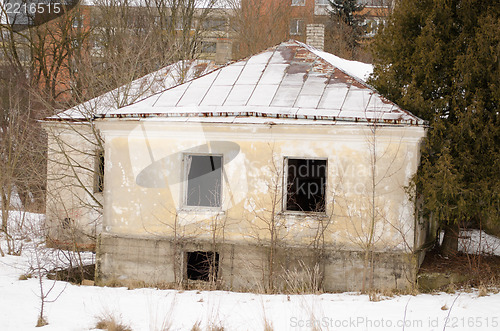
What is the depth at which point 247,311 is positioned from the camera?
28.8ft

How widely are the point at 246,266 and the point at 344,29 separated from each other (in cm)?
2592

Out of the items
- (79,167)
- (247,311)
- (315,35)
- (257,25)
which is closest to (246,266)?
A: (247,311)

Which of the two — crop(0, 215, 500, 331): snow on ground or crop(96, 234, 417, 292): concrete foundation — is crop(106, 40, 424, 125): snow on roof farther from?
crop(0, 215, 500, 331): snow on ground

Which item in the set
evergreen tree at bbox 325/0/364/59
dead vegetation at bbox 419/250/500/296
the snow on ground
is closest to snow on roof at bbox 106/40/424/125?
dead vegetation at bbox 419/250/500/296

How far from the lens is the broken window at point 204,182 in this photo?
12.0m

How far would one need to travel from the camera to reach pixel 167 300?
982cm

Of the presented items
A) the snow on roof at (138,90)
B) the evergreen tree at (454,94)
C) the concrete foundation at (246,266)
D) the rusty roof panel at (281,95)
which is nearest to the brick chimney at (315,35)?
the rusty roof panel at (281,95)

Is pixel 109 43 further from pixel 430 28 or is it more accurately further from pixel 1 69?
pixel 430 28

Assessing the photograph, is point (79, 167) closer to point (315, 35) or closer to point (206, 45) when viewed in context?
point (315, 35)

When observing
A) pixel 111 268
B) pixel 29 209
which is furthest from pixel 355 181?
pixel 29 209

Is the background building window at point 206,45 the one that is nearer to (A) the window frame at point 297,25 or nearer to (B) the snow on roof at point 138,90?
(A) the window frame at point 297,25

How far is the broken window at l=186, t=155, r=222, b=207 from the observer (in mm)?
12008

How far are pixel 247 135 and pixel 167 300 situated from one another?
3679 mm

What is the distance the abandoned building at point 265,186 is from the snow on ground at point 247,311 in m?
0.92
